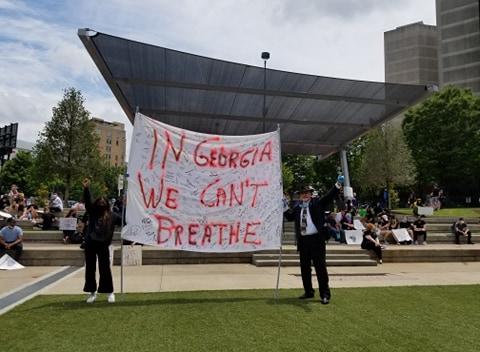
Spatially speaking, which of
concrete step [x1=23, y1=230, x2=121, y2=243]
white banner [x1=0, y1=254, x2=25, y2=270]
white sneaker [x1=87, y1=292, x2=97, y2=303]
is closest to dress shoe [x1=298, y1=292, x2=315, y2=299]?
white sneaker [x1=87, y1=292, x2=97, y2=303]

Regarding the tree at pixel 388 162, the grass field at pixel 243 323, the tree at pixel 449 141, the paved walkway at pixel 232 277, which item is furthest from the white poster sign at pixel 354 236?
the tree at pixel 449 141

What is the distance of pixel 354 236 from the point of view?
16953mm

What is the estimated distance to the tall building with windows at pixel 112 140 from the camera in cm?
15138

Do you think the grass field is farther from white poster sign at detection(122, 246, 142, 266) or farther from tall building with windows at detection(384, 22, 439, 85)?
tall building with windows at detection(384, 22, 439, 85)

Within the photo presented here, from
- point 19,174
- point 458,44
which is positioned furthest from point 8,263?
point 458,44

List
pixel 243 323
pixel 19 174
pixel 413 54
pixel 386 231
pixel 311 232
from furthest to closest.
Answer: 1. pixel 413 54
2. pixel 19 174
3. pixel 386 231
4. pixel 311 232
5. pixel 243 323

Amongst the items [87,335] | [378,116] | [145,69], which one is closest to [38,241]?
[145,69]

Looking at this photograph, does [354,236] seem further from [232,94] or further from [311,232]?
[311,232]

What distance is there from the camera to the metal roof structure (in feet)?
54.2

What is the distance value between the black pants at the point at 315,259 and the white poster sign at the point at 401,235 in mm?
11322

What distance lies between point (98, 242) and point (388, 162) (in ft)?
152

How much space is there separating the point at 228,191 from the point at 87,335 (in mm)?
3586

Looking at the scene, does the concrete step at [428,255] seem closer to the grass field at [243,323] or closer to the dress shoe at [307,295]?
the grass field at [243,323]

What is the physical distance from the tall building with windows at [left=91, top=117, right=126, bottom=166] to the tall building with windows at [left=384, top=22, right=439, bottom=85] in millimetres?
96100
